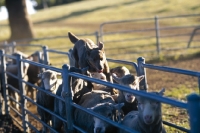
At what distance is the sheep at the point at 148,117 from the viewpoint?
4.27m

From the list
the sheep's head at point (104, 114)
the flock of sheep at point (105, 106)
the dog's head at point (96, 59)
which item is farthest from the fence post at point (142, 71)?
the dog's head at point (96, 59)

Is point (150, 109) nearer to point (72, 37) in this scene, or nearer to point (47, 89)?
point (47, 89)

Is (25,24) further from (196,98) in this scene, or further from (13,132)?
(196,98)

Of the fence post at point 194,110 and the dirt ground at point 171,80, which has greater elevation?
the fence post at point 194,110

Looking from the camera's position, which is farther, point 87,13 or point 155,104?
point 87,13

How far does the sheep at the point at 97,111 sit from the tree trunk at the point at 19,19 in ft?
70.9

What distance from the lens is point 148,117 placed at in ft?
14.1

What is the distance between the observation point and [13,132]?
8867 mm

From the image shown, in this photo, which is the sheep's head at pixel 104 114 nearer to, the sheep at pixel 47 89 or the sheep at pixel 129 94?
the sheep at pixel 129 94

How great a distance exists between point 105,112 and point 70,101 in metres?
0.74

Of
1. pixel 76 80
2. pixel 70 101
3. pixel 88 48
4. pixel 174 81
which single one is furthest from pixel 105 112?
pixel 174 81

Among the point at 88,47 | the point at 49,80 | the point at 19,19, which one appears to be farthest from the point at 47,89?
the point at 19,19

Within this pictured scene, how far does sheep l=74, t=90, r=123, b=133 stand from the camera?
4910 mm

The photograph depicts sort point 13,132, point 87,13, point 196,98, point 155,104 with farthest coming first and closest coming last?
point 87,13, point 13,132, point 155,104, point 196,98
